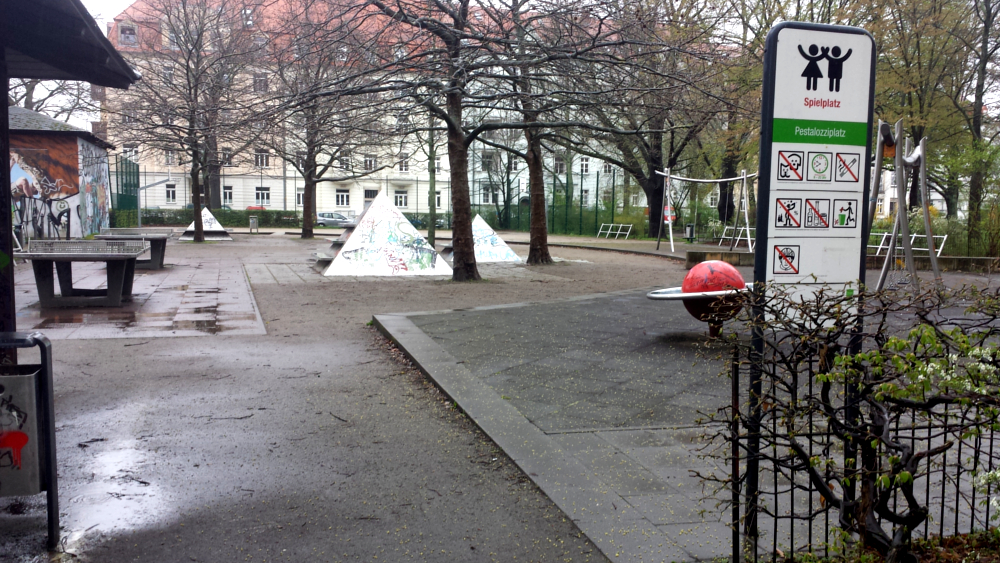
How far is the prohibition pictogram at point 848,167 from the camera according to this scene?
120 inches

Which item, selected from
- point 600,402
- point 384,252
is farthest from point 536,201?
point 600,402

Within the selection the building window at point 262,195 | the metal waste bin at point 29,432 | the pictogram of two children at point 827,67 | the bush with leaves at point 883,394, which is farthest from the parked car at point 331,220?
the bush with leaves at point 883,394

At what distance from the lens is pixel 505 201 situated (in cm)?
4962

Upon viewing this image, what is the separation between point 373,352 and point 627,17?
5.80 meters

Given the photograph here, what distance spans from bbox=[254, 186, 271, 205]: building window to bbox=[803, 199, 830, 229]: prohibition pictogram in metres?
61.2

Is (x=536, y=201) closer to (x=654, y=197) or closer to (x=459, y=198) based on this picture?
(x=459, y=198)

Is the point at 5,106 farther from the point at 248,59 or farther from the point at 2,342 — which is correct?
the point at 248,59

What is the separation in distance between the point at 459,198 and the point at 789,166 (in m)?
11.2

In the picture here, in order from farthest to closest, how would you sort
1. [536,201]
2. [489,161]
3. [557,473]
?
[489,161]
[536,201]
[557,473]

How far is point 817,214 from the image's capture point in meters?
3.06

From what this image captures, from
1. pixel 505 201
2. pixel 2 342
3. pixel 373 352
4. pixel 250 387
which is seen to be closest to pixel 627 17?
pixel 373 352

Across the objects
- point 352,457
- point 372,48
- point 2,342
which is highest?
point 372,48

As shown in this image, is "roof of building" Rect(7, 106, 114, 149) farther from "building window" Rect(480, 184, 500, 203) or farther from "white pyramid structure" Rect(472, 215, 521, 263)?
"building window" Rect(480, 184, 500, 203)

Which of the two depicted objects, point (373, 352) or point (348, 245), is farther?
point (348, 245)
